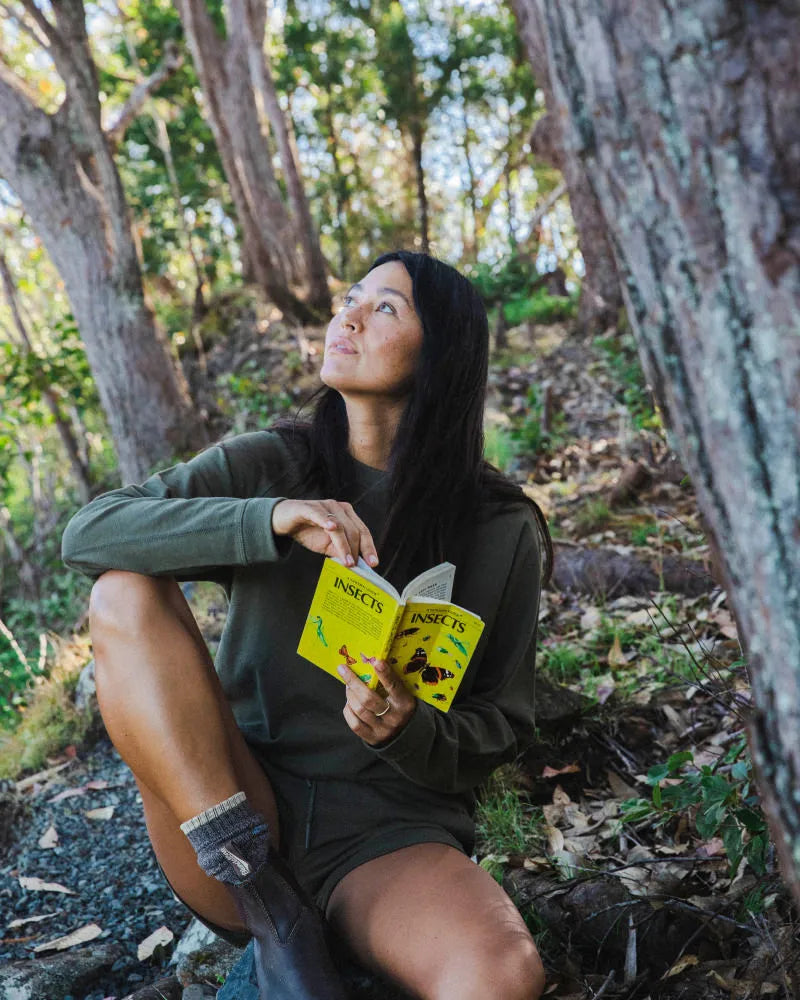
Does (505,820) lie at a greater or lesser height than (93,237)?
lesser

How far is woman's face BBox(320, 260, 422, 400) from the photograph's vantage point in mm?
2375

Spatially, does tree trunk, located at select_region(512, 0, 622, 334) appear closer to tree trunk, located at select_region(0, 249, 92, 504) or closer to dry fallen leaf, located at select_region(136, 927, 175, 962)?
tree trunk, located at select_region(0, 249, 92, 504)

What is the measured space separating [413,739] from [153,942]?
1.39 metres

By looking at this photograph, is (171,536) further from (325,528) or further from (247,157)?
(247,157)

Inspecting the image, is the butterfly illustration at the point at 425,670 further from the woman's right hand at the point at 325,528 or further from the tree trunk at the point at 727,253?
the tree trunk at the point at 727,253

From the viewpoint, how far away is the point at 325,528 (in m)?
1.92

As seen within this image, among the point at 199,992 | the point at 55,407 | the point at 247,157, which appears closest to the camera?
the point at 199,992

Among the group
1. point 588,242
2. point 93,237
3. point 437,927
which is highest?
point 93,237

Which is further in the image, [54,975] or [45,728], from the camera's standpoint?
[45,728]

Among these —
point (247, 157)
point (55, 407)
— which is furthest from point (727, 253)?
point (247, 157)

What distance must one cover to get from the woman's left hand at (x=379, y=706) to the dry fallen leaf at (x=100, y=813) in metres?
2.13

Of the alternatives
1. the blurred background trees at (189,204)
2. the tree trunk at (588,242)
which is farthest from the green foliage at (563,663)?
the tree trunk at (588,242)

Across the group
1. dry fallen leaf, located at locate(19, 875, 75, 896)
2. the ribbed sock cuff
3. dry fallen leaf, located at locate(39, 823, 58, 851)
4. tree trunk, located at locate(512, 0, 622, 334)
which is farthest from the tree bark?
the ribbed sock cuff

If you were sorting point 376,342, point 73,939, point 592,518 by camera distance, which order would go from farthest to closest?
point 592,518, point 73,939, point 376,342
